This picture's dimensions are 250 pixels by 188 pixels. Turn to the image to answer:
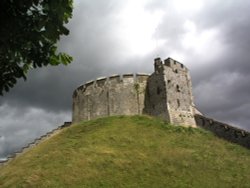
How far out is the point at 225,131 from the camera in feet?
118

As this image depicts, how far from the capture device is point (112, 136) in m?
34.3

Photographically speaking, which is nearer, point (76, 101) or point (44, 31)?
point (44, 31)

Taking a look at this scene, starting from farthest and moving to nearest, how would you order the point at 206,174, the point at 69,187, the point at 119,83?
the point at 119,83
the point at 206,174
the point at 69,187

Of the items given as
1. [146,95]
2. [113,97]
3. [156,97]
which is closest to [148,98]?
[146,95]

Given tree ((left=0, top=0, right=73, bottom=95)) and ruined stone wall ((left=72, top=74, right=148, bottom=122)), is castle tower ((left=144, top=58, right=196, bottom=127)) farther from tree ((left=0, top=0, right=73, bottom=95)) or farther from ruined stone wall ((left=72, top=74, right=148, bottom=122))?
tree ((left=0, top=0, right=73, bottom=95))

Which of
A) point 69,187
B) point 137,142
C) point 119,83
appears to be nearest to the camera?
point 69,187

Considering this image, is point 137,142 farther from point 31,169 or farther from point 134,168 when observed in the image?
point 31,169

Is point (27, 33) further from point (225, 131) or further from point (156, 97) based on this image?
point (156, 97)

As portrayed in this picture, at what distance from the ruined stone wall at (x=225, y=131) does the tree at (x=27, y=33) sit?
2907 cm

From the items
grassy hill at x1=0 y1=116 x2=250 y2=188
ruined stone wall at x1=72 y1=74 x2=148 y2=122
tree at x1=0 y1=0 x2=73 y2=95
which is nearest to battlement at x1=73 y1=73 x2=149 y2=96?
ruined stone wall at x1=72 y1=74 x2=148 y2=122

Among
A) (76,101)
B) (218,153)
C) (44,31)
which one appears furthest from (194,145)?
(44,31)

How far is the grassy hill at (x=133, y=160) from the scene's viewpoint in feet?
82.0

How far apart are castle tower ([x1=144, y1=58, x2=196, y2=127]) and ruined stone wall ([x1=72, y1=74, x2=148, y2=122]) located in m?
1.02

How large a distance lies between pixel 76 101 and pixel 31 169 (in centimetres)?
1816
